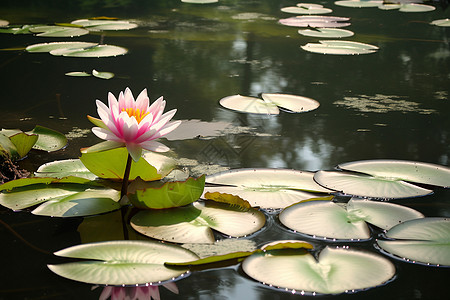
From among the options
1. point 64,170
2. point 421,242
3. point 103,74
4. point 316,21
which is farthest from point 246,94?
point 316,21

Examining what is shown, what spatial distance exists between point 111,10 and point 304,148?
2690 millimetres

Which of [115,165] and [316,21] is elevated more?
[316,21]

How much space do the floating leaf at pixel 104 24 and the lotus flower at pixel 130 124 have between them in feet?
6.92

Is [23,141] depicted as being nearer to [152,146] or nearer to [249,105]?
[152,146]

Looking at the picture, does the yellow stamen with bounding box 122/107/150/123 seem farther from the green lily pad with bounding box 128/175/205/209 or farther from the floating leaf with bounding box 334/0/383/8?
the floating leaf with bounding box 334/0/383/8

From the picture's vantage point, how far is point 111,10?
391cm

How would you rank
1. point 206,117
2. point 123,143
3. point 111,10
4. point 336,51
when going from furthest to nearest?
point 111,10 < point 336,51 < point 206,117 < point 123,143

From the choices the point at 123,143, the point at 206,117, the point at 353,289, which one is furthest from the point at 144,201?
the point at 206,117

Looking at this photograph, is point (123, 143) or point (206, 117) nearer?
point (123, 143)

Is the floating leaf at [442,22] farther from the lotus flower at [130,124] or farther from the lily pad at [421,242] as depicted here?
the lotus flower at [130,124]

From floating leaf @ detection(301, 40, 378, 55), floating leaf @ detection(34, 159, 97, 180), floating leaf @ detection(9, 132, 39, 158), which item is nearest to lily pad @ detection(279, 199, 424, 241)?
floating leaf @ detection(34, 159, 97, 180)

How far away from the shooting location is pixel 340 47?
2.82m

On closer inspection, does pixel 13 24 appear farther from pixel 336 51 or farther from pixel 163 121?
pixel 163 121

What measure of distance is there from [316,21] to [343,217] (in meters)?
2.57
